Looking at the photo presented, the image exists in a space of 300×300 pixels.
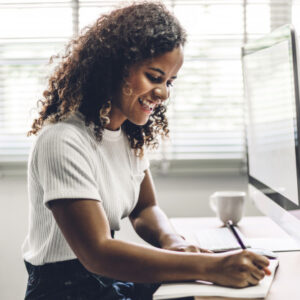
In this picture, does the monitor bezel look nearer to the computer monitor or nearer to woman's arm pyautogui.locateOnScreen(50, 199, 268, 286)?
the computer monitor

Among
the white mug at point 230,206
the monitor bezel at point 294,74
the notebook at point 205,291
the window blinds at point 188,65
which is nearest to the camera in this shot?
the notebook at point 205,291

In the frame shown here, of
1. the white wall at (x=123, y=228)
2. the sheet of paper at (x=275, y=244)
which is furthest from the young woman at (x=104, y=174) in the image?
the white wall at (x=123, y=228)

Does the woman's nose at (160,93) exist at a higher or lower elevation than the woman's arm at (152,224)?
higher

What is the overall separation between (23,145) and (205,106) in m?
0.86

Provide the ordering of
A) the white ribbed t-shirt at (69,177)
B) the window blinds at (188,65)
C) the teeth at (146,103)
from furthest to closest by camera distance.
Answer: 1. the window blinds at (188,65)
2. the teeth at (146,103)
3. the white ribbed t-shirt at (69,177)

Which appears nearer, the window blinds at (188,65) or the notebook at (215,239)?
the notebook at (215,239)

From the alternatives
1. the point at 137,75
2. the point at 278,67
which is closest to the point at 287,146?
the point at 278,67

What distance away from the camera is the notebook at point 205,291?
Answer: 855 mm

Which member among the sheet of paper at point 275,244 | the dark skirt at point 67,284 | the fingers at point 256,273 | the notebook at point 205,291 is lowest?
the sheet of paper at point 275,244

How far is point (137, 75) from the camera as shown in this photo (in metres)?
1.12

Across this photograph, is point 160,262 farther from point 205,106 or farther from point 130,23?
point 205,106

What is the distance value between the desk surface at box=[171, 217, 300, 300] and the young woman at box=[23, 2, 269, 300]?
0.06 m

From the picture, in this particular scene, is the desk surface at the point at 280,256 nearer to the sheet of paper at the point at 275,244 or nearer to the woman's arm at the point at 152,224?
the sheet of paper at the point at 275,244

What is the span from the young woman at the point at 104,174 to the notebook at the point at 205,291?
0.05 ft
